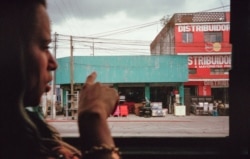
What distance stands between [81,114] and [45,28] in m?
0.19

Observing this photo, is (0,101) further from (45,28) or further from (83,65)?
(83,65)

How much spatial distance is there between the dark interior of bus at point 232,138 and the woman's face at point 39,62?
1.35 meters

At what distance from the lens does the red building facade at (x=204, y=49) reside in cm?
2909

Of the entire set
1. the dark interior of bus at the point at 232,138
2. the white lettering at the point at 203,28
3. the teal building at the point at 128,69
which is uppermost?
the white lettering at the point at 203,28

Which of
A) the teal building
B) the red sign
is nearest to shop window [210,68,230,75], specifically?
the red sign

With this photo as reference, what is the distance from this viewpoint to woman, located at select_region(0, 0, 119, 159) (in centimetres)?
60

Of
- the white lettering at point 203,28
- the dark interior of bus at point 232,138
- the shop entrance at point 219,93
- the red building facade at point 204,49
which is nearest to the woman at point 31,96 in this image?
the dark interior of bus at point 232,138

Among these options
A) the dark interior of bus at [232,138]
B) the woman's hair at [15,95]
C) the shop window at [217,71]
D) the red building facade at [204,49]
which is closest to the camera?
the woman's hair at [15,95]

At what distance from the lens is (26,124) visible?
602 millimetres

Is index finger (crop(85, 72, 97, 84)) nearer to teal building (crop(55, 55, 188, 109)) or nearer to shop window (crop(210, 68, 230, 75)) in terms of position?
teal building (crop(55, 55, 188, 109))

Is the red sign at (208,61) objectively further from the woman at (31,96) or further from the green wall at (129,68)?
the woman at (31,96)

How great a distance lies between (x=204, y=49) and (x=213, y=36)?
5.32 ft

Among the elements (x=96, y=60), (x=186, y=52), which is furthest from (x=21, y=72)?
(x=186, y=52)

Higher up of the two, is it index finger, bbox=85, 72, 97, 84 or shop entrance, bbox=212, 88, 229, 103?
index finger, bbox=85, 72, 97, 84
